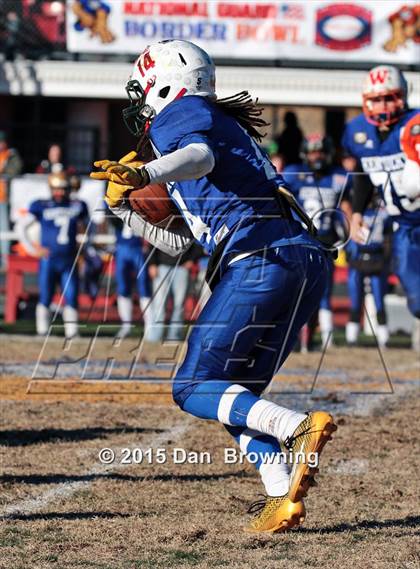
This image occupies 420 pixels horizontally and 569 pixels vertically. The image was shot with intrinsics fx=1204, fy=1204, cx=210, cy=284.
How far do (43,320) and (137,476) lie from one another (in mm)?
6650

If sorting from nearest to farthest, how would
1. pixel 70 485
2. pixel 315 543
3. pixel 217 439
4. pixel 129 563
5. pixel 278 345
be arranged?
pixel 129 563, pixel 315 543, pixel 278 345, pixel 70 485, pixel 217 439

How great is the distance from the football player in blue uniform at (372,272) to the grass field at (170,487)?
11.4 ft

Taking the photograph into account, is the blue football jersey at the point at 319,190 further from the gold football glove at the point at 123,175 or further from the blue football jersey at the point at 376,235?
the gold football glove at the point at 123,175

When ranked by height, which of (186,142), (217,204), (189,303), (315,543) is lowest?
(189,303)

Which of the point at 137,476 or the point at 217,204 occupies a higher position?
the point at 217,204

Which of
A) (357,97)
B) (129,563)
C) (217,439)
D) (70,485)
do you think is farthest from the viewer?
(357,97)

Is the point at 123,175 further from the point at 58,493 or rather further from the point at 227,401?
the point at 58,493

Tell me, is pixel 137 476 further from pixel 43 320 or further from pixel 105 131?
pixel 105 131

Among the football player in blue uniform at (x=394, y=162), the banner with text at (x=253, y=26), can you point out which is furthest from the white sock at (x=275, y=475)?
the banner with text at (x=253, y=26)

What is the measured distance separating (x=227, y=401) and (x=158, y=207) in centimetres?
85

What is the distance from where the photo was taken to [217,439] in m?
5.84

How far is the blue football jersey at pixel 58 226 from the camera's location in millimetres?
11594

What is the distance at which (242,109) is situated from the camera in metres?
4.29

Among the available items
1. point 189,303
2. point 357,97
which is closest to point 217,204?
point 189,303
